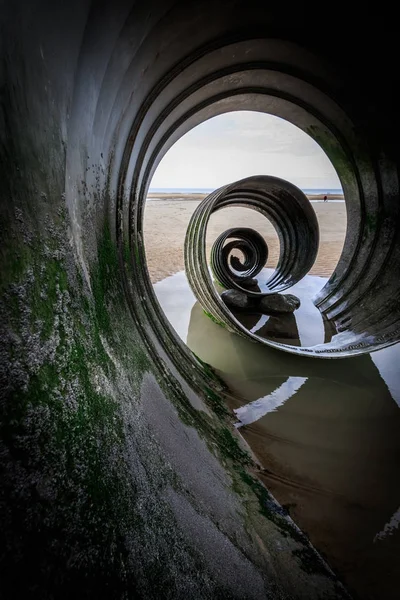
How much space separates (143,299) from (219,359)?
5.49 ft

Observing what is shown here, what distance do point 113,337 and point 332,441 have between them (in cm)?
205

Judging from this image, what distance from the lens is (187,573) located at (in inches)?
37.3

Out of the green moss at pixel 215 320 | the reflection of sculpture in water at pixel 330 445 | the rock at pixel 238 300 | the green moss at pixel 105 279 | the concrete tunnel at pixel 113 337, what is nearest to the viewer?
the concrete tunnel at pixel 113 337

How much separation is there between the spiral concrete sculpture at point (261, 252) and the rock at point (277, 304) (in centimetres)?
14

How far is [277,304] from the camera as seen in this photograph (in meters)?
5.12

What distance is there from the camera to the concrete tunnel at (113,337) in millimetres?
660

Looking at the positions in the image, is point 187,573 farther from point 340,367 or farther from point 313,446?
point 340,367

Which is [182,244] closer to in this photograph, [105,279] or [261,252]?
[261,252]

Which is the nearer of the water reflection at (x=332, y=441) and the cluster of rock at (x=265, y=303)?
the water reflection at (x=332, y=441)

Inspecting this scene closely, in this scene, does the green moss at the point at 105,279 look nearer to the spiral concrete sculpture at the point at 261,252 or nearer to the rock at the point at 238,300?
the spiral concrete sculpture at the point at 261,252

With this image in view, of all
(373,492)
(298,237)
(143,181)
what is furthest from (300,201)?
(373,492)

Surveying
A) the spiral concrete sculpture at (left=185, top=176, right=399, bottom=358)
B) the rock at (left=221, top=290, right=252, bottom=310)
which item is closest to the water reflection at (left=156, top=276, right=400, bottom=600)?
the spiral concrete sculpture at (left=185, top=176, right=399, bottom=358)

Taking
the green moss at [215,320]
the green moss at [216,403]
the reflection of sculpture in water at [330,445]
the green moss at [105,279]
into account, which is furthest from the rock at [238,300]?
the green moss at [105,279]

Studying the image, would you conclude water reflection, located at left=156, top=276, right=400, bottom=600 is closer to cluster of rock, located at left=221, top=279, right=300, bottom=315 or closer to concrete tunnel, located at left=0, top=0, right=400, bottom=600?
concrete tunnel, located at left=0, top=0, right=400, bottom=600
